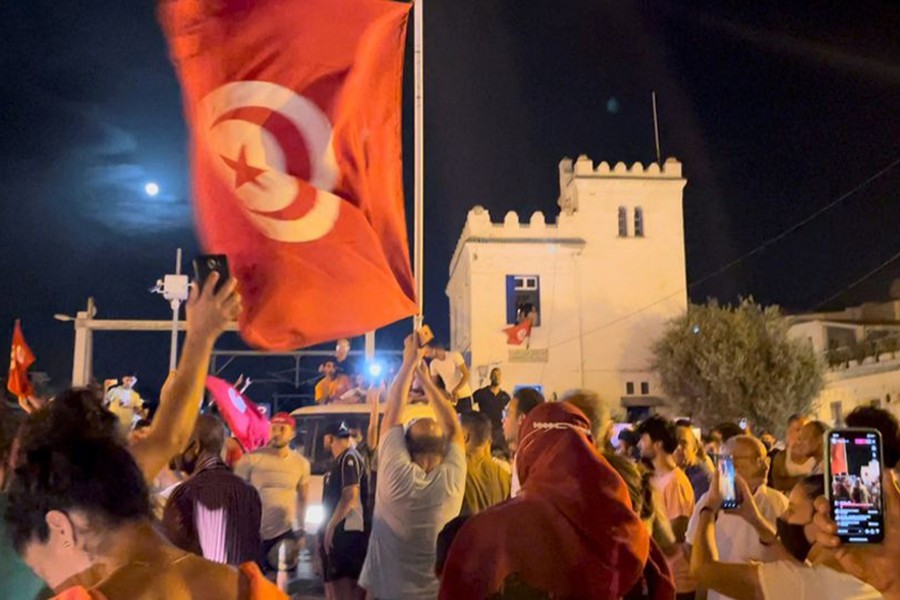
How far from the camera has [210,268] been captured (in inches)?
137

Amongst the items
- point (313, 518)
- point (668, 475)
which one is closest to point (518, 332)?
point (313, 518)

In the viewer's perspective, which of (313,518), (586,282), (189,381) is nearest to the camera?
(189,381)

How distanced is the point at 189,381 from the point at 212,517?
1.58 meters

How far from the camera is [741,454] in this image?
5.04 metres

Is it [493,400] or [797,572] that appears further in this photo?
[493,400]

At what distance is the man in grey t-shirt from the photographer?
Answer: 468cm

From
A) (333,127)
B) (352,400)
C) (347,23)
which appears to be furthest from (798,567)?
(352,400)

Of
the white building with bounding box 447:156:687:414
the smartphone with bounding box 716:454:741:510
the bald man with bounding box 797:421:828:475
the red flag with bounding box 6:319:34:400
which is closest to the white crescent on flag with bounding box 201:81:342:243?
the smartphone with bounding box 716:454:741:510

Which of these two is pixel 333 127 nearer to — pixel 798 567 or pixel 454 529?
pixel 454 529

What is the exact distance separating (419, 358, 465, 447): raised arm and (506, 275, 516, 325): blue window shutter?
33.4 m

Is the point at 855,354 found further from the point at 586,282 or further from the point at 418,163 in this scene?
the point at 418,163

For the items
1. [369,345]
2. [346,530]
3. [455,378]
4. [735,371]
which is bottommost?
[346,530]

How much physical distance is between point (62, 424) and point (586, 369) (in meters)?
37.9

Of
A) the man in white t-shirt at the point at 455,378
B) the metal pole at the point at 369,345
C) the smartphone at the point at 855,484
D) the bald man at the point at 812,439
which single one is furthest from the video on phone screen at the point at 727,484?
the man in white t-shirt at the point at 455,378
